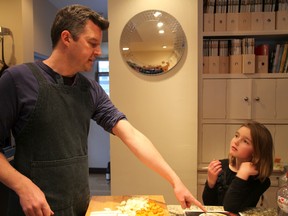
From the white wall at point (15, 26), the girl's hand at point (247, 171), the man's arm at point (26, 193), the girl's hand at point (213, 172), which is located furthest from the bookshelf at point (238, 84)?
the man's arm at point (26, 193)

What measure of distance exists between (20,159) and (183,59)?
165cm

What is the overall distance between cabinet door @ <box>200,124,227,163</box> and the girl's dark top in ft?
2.55

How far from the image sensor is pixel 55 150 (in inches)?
37.9

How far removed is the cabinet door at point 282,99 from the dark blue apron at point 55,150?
1.93 m

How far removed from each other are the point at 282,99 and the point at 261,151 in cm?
111

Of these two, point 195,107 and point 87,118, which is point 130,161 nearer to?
point 195,107

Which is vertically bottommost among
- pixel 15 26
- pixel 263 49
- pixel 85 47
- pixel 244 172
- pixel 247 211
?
pixel 247 211

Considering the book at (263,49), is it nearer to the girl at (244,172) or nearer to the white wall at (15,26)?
the girl at (244,172)

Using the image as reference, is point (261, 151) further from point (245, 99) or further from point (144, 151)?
point (245, 99)

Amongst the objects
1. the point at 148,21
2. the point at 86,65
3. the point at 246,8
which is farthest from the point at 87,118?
the point at 246,8

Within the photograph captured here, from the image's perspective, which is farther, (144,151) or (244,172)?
(244,172)

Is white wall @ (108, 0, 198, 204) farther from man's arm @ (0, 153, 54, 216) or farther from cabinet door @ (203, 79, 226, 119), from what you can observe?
man's arm @ (0, 153, 54, 216)

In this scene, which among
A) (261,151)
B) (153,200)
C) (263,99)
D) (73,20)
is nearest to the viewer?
(73,20)

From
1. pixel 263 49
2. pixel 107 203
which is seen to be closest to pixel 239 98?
pixel 263 49
